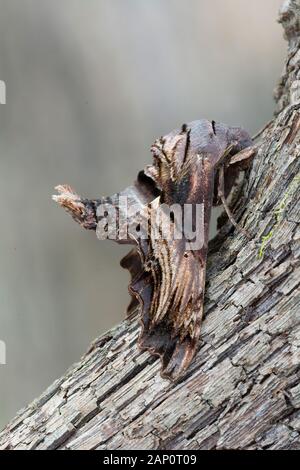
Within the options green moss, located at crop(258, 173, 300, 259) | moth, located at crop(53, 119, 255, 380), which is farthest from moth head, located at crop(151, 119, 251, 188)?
green moss, located at crop(258, 173, 300, 259)

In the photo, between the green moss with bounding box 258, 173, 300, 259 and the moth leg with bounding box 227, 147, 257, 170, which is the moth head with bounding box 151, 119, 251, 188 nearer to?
the moth leg with bounding box 227, 147, 257, 170

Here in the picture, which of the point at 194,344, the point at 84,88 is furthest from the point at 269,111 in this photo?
the point at 194,344

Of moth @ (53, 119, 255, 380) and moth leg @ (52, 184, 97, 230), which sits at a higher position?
moth leg @ (52, 184, 97, 230)

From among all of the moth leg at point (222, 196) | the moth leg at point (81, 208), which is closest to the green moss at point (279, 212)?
the moth leg at point (222, 196)

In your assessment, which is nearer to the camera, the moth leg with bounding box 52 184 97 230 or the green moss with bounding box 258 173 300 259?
the green moss with bounding box 258 173 300 259

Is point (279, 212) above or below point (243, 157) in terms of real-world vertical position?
below

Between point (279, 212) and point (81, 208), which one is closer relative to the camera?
point (279, 212)

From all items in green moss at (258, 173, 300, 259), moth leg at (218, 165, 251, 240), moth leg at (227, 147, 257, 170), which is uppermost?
moth leg at (227, 147, 257, 170)

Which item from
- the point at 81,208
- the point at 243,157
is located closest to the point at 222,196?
the point at 243,157

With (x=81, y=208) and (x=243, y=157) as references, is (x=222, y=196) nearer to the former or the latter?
(x=243, y=157)
